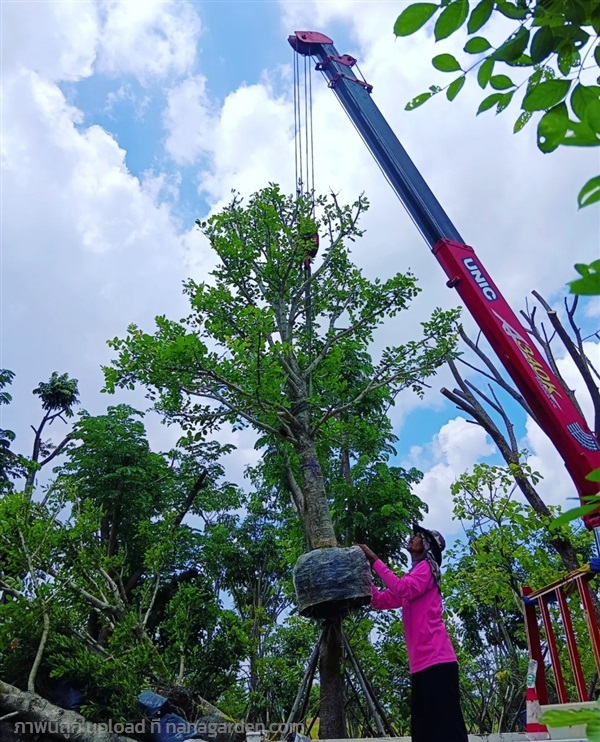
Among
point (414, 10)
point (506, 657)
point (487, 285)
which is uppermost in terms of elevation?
point (487, 285)

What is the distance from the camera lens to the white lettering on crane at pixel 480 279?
553 cm

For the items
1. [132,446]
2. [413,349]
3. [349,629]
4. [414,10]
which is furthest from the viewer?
[132,446]

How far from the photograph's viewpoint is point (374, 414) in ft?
31.9

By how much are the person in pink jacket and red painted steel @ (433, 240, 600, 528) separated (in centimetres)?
173

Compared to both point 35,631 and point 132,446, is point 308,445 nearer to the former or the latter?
point 35,631

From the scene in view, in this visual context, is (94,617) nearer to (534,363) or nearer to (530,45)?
(534,363)

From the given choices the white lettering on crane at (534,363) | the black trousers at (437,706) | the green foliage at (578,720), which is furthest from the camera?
the white lettering on crane at (534,363)

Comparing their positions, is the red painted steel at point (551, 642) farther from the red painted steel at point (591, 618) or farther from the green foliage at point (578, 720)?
the green foliage at point (578, 720)

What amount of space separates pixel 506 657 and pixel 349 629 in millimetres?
3747

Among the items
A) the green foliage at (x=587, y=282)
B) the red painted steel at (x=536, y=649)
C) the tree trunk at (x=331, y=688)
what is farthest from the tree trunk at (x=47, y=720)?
the green foliage at (x=587, y=282)

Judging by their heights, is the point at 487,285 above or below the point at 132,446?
below

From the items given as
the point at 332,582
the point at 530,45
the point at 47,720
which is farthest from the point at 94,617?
the point at 530,45

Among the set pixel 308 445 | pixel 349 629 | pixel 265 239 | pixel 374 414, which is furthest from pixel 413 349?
pixel 374 414

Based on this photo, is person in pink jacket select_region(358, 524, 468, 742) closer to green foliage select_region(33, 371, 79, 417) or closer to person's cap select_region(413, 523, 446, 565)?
person's cap select_region(413, 523, 446, 565)
